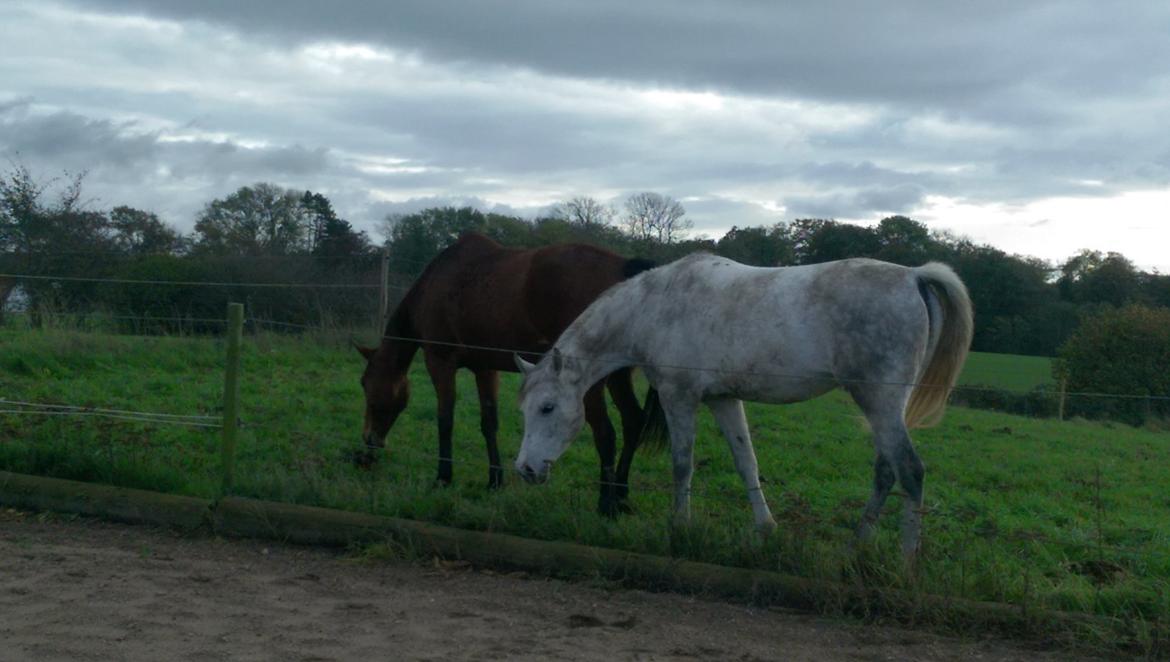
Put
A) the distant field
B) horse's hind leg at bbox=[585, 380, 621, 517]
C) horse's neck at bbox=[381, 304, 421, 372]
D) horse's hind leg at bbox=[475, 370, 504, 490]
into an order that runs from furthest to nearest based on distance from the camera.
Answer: the distant field < horse's neck at bbox=[381, 304, 421, 372] < horse's hind leg at bbox=[475, 370, 504, 490] < horse's hind leg at bbox=[585, 380, 621, 517]

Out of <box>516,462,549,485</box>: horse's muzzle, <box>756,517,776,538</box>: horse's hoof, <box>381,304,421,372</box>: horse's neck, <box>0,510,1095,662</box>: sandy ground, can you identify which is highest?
<box>381,304,421,372</box>: horse's neck

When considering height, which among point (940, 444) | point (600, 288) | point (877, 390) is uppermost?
point (600, 288)

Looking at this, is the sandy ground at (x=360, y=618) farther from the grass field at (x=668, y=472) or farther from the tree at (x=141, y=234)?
the tree at (x=141, y=234)

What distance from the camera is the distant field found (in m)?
10.1

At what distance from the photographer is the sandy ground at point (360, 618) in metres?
3.87

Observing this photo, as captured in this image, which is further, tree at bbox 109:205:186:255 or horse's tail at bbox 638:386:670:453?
tree at bbox 109:205:186:255

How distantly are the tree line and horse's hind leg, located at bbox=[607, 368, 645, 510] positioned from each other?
19.8 ft

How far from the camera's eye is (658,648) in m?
3.97

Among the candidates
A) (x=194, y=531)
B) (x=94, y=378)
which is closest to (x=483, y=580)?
(x=194, y=531)

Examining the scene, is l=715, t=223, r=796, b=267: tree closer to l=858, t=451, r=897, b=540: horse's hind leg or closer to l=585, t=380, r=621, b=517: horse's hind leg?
l=585, t=380, r=621, b=517: horse's hind leg

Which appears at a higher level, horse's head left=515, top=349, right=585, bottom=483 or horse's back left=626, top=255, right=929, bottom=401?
horse's back left=626, top=255, right=929, bottom=401

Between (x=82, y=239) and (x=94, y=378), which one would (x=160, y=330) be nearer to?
(x=94, y=378)

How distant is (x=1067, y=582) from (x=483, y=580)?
263cm

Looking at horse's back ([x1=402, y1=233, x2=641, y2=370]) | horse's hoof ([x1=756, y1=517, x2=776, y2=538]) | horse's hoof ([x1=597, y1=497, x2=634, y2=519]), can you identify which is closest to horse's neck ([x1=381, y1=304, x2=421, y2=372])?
horse's back ([x1=402, y1=233, x2=641, y2=370])
